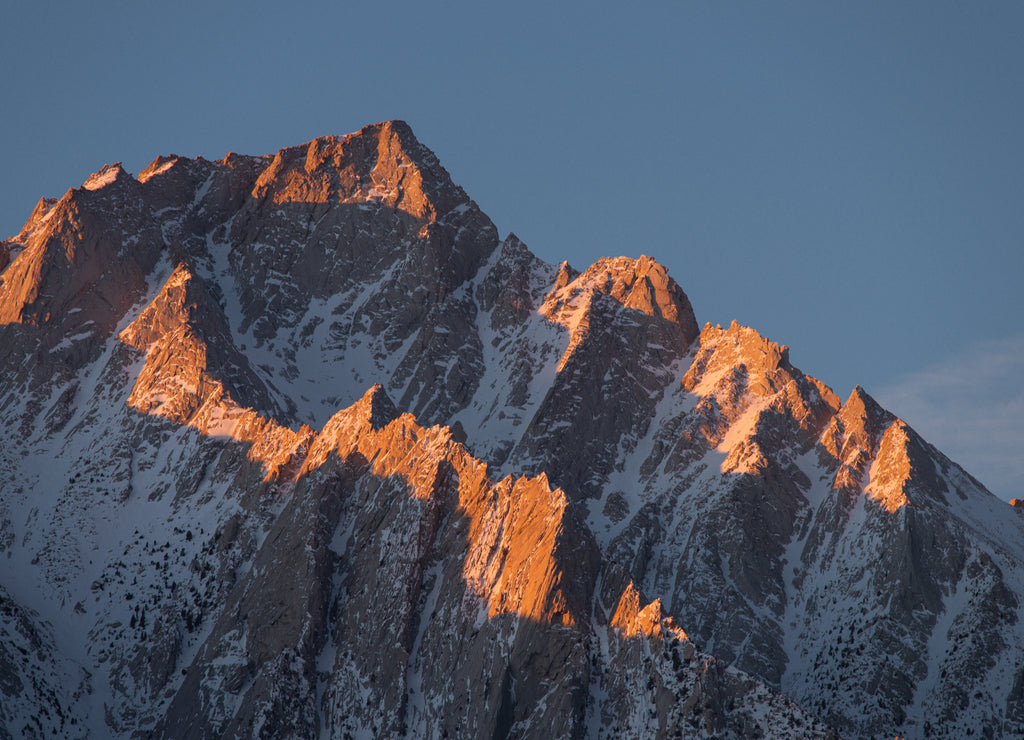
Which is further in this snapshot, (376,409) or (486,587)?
(376,409)

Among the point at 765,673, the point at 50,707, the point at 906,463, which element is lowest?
the point at 50,707

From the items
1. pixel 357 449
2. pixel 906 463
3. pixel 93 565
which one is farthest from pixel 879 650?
pixel 93 565

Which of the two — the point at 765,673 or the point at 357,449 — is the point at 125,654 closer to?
Answer: the point at 357,449

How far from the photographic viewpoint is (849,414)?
198 meters

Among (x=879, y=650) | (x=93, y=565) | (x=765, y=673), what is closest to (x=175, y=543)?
(x=93, y=565)

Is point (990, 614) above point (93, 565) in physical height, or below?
above

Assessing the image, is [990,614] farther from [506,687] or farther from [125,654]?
[125,654]

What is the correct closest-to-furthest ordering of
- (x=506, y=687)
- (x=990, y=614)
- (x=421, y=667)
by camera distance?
1. (x=506, y=687)
2. (x=421, y=667)
3. (x=990, y=614)

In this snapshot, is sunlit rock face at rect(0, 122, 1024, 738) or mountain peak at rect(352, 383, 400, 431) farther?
mountain peak at rect(352, 383, 400, 431)

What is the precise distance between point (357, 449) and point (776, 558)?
53675 mm

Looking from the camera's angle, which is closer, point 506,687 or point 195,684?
point 506,687

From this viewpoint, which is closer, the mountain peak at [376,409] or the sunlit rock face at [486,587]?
the sunlit rock face at [486,587]

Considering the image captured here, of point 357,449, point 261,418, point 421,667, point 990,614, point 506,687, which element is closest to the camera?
point 506,687

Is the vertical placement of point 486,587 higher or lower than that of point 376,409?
lower
